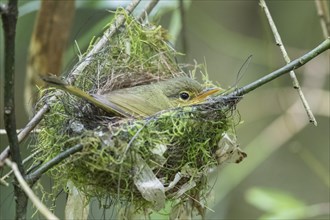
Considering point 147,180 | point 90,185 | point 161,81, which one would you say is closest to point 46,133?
point 90,185

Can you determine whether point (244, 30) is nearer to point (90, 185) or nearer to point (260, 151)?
point (260, 151)

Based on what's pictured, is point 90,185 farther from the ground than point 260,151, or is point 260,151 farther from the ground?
point 260,151

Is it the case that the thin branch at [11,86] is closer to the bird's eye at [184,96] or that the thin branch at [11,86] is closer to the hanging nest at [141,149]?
the hanging nest at [141,149]

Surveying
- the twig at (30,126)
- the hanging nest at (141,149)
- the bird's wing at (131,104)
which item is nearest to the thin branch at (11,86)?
the twig at (30,126)

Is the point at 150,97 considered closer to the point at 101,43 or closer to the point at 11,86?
the point at 101,43

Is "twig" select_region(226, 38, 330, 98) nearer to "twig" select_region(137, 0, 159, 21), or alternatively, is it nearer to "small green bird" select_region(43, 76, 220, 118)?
"small green bird" select_region(43, 76, 220, 118)

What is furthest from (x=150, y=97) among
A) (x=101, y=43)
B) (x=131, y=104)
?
(x=101, y=43)

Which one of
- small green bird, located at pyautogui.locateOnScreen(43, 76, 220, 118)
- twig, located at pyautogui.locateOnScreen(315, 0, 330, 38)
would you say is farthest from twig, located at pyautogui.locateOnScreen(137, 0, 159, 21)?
twig, located at pyautogui.locateOnScreen(315, 0, 330, 38)
